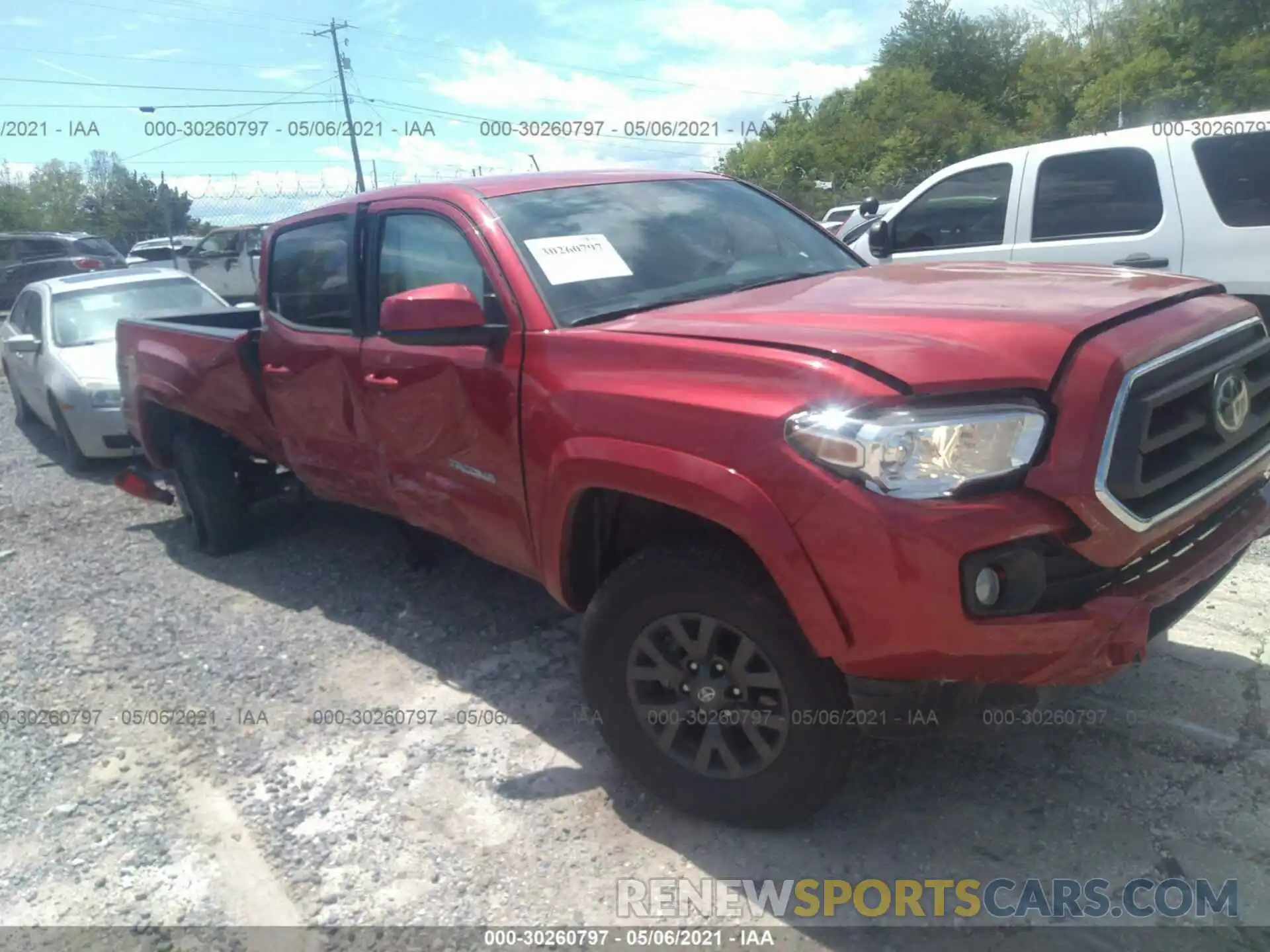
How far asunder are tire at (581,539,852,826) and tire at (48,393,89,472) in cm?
647

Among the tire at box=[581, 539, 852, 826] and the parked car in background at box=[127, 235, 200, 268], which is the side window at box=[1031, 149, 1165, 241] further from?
the parked car in background at box=[127, 235, 200, 268]

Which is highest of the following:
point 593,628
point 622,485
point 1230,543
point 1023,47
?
point 1023,47

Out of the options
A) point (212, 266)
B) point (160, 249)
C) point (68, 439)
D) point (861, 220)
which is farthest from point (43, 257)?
point (861, 220)

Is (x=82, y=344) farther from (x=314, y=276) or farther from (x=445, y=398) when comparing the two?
(x=445, y=398)

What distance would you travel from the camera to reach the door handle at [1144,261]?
5996 millimetres

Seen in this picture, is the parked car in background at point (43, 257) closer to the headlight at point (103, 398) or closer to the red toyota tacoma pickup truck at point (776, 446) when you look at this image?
the headlight at point (103, 398)

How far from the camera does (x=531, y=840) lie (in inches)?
119

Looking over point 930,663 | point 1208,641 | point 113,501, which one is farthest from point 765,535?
point 113,501

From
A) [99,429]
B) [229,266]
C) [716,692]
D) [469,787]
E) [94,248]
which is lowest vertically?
[469,787]

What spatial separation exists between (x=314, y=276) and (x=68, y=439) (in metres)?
4.74

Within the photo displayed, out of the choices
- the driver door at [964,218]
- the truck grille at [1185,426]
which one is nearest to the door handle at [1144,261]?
the driver door at [964,218]

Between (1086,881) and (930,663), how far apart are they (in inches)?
33.0

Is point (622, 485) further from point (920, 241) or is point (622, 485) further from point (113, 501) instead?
point (113, 501)

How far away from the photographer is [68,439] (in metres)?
8.02
